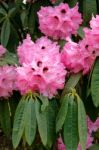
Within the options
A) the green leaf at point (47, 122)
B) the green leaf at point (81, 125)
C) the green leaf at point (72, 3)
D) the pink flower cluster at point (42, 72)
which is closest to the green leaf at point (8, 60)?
the pink flower cluster at point (42, 72)

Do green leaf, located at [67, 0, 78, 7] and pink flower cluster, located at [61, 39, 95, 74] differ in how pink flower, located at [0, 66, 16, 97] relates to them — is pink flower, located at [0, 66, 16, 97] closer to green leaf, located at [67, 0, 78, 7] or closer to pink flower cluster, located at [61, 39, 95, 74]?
pink flower cluster, located at [61, 39, 95, 74]

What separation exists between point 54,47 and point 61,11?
38cm

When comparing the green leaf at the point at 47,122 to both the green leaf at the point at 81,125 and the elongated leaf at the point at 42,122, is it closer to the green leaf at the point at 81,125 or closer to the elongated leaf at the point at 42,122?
the elongated leaf at the point at 42,122

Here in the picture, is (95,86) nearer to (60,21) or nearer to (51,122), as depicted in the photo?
(51,122)

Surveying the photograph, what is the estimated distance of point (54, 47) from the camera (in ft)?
5.25

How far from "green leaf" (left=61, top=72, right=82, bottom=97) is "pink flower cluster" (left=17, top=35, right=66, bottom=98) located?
0.02m

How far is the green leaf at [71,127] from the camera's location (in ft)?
4.84

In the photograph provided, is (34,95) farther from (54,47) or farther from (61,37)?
(61,37)

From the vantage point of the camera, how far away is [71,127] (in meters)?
1.48

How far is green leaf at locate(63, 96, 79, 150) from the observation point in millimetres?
1477

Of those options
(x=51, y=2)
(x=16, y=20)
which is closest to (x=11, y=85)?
(x=51, y=2)

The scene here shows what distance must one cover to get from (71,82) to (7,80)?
0.81 feet

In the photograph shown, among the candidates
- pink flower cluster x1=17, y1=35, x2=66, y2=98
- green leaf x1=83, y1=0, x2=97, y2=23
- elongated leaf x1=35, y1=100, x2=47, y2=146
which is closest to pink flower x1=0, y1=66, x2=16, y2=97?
pink flower cluster x1=17, y1=35, x2=66, y2=98

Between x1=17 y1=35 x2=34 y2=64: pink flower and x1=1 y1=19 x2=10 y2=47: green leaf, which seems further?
x1=1 y1=19 x2=10 y2=47: green leaf
